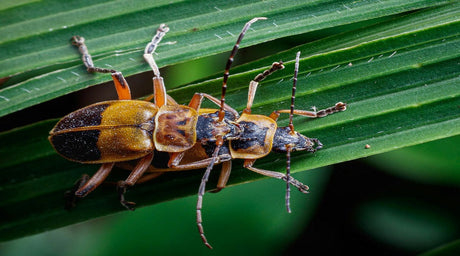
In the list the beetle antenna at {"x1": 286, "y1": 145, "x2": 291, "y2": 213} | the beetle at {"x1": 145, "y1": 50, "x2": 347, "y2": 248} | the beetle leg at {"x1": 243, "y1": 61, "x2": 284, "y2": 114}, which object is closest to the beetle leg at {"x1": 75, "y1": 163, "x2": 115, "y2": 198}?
the beetle at {"x1": 145, "y1": 50, "x2": 347, "y2": 248}

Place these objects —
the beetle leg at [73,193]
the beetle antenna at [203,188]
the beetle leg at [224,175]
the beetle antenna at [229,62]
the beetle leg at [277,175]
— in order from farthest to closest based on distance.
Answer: the beetle leg at [73,193] → the beetle leg at [224,175] → the beetle leg at [277,175] → the beetle antenna at [203,188] → the beetle antenna at [229,62]

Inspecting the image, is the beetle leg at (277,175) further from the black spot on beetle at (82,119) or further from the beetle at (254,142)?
the black spot on beetle at (82,119)

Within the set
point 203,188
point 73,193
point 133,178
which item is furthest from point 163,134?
point 73,193

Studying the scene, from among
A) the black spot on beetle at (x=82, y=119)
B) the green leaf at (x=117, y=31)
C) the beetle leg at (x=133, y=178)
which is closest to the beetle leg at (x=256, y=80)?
the green leaf at (x=117, y=31)

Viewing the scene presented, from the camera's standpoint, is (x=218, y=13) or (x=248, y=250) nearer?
(x=218, y=13)

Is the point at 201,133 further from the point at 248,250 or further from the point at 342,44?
the point at 342,44

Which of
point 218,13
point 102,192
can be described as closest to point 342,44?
point 218,13
